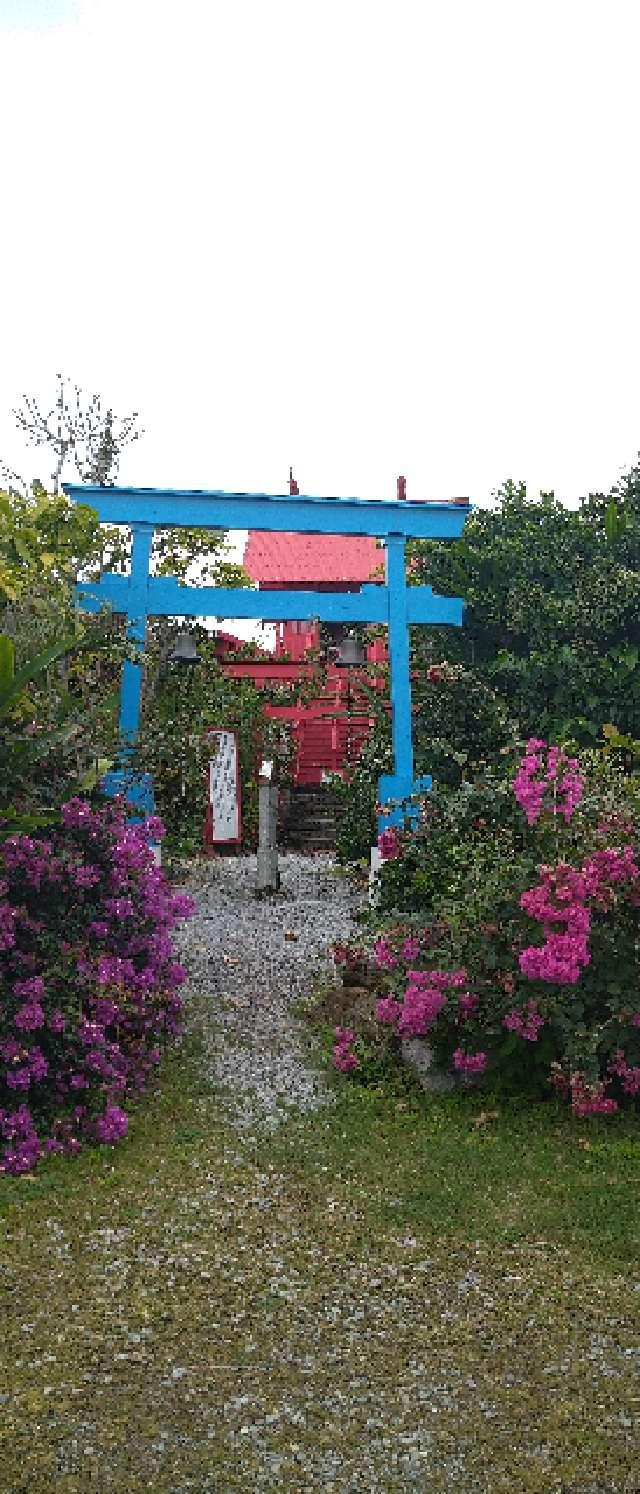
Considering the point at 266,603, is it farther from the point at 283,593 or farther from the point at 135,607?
the point at 135,607

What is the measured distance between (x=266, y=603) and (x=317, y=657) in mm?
3740

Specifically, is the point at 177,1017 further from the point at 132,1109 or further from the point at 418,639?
the point at 418,639

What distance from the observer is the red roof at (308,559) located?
20.3 m

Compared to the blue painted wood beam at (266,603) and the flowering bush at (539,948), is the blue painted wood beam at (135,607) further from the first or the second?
the flowering bush at (539,948)

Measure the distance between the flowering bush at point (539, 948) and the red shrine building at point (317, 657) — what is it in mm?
3486

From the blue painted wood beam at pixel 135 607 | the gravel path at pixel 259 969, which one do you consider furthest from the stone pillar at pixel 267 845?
the blue painted wood beam at pixel 135 607

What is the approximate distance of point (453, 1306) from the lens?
386 centimetres

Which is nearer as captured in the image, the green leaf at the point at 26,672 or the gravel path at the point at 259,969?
the green leaf at the point at 26,672

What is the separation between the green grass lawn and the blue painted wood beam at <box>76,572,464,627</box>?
4.08 m

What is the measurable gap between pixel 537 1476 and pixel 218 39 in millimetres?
7021

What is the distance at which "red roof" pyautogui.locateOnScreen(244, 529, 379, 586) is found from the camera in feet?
66.7

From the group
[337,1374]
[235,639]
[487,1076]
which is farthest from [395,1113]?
[235,639]

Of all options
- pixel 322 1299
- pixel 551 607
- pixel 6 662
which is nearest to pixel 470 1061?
pixel 322 1299

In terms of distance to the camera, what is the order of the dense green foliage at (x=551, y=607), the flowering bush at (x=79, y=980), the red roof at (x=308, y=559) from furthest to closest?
the red roof at (x=308, y=559), the dense green foliage at (x=551, y=607), the flowering bush at (x=79, y=980)
